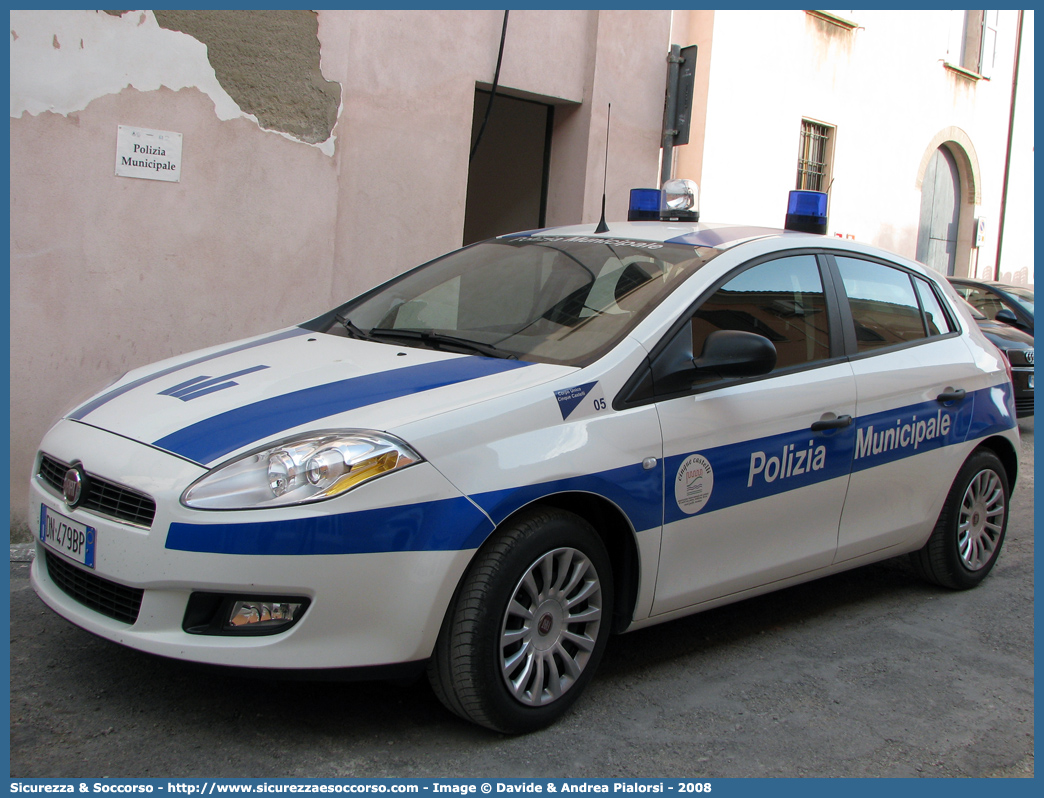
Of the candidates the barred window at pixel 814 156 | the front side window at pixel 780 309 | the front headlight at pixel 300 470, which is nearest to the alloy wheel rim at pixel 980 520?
the front side window at pixel 780 309

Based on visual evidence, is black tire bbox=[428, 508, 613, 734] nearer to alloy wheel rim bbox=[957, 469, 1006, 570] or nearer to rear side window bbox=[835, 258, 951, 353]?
rear side window bbox=[835, 258, 951, 353]

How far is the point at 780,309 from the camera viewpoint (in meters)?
4.06

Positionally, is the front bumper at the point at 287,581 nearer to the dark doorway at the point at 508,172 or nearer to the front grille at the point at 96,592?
the front grille at the point at 96,592

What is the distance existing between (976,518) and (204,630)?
3.69 m

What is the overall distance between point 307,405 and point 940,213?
15.8m

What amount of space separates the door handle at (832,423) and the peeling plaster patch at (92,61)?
13.3 feet

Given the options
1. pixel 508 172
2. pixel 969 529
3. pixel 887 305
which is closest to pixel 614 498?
pixel 887 305

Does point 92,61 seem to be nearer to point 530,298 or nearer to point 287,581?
point 530,298

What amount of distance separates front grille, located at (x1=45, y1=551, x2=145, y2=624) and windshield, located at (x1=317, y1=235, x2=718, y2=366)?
1.33 meters

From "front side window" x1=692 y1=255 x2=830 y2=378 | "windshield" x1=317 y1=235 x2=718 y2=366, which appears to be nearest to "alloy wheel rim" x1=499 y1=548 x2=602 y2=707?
"windshield" x1=317 y1=235 x2=718 y2=366

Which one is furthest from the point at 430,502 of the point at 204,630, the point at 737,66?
the point at 737,66

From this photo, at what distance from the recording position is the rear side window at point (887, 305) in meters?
4.36

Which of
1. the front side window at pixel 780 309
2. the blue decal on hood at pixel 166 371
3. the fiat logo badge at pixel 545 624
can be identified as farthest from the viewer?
the front side window at pixel 780 309

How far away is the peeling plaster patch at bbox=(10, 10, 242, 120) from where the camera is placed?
530 cm
